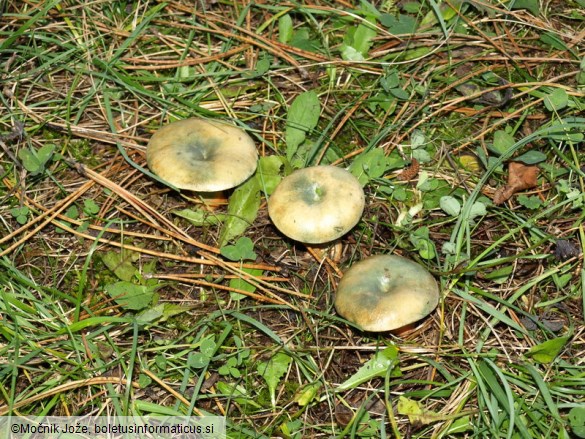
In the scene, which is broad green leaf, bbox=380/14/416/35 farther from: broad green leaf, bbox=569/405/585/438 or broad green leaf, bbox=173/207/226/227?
broad green leaf, bbox=569/405/585/438

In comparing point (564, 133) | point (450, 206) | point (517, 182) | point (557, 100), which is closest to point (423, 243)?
point (450, 206)

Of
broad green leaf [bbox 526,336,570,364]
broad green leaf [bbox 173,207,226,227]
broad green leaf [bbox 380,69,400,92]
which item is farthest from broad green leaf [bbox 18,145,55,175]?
broad green leaf [bbox 526,336,570,364]

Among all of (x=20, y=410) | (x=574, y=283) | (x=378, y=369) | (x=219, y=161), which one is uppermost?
(x=219, y=161)

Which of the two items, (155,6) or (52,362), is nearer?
(52,362)

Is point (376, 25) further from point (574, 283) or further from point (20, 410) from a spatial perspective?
point (20, 410)

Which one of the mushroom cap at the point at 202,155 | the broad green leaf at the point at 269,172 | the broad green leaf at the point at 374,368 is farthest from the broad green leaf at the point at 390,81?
the broad green leaf at the point at 374,368

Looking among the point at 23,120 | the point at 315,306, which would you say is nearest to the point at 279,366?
the point at 315,306

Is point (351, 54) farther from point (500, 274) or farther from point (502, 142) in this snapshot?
point (500, 274)
